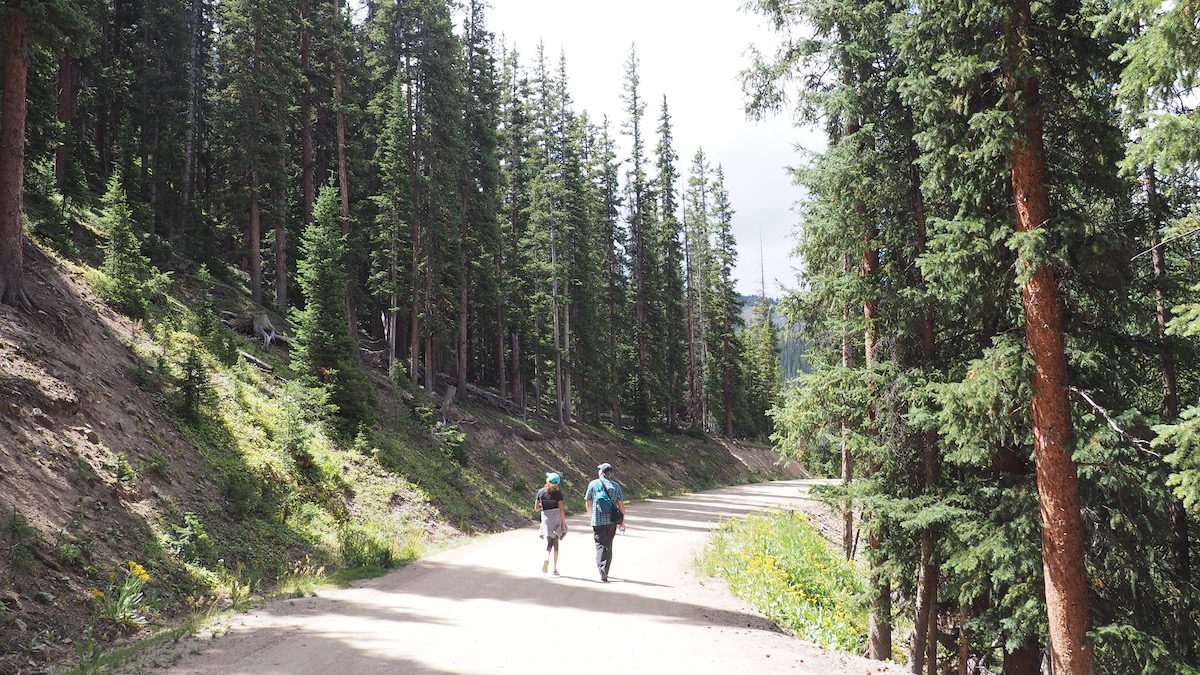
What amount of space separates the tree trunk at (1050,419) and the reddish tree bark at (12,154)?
16015 mm

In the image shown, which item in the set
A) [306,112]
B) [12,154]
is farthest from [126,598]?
[306,112]

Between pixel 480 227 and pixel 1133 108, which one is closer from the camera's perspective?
pixel 1133 108

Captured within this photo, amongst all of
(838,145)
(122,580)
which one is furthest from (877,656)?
(122,580)

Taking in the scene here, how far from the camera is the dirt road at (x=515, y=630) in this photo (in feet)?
21.1

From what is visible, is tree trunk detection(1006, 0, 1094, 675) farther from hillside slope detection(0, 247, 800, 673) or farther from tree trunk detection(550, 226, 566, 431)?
tree trunk detection(550, 226, 566, 431)

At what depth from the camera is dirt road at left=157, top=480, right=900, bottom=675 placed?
6.43 m

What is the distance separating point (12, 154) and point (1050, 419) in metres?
17.1

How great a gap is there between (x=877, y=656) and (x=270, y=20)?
3254 cm

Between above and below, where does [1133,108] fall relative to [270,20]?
below

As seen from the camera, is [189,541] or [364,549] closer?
[189,541]

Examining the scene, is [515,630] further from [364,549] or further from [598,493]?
[364,549]

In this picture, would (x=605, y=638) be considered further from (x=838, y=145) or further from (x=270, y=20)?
(x=270, y=20)

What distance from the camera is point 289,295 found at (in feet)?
111

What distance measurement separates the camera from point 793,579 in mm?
13266
